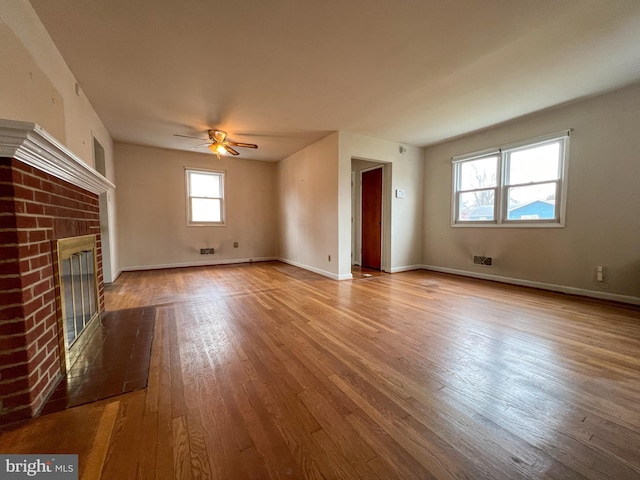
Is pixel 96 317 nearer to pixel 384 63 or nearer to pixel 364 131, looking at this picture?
pixel 384 63

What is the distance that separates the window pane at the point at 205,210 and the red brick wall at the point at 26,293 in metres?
4.41

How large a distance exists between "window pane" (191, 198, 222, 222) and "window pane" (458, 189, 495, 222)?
17.5ft

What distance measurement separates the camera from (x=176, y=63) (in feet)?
8.07

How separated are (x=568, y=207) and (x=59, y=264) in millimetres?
5467

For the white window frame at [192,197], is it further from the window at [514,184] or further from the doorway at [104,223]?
the window at [514,184]

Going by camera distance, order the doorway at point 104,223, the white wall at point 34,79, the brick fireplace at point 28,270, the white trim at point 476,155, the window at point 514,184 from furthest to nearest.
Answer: the white trim at point 476,155 → the doorway at point 104,223 → the window at point 514,184 → the white wall at point 34,79 → the brick fireplace at point 28,270

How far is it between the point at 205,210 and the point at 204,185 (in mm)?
590

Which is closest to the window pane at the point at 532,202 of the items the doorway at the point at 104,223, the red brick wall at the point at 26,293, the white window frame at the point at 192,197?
the red brick wall at the point at 26,293

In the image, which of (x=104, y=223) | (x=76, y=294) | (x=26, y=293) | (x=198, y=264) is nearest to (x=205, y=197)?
(x=198, y=264)

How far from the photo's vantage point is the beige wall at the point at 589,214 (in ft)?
9.80

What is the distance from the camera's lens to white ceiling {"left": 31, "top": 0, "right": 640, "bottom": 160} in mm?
1866

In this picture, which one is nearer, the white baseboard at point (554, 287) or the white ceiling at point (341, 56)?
the white ceiling at point (341, 56)

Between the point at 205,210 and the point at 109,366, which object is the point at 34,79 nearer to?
the point at 109,366

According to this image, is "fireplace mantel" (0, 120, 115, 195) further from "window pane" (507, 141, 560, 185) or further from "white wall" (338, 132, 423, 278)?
"window pane" (507, 141, 560, 185)
